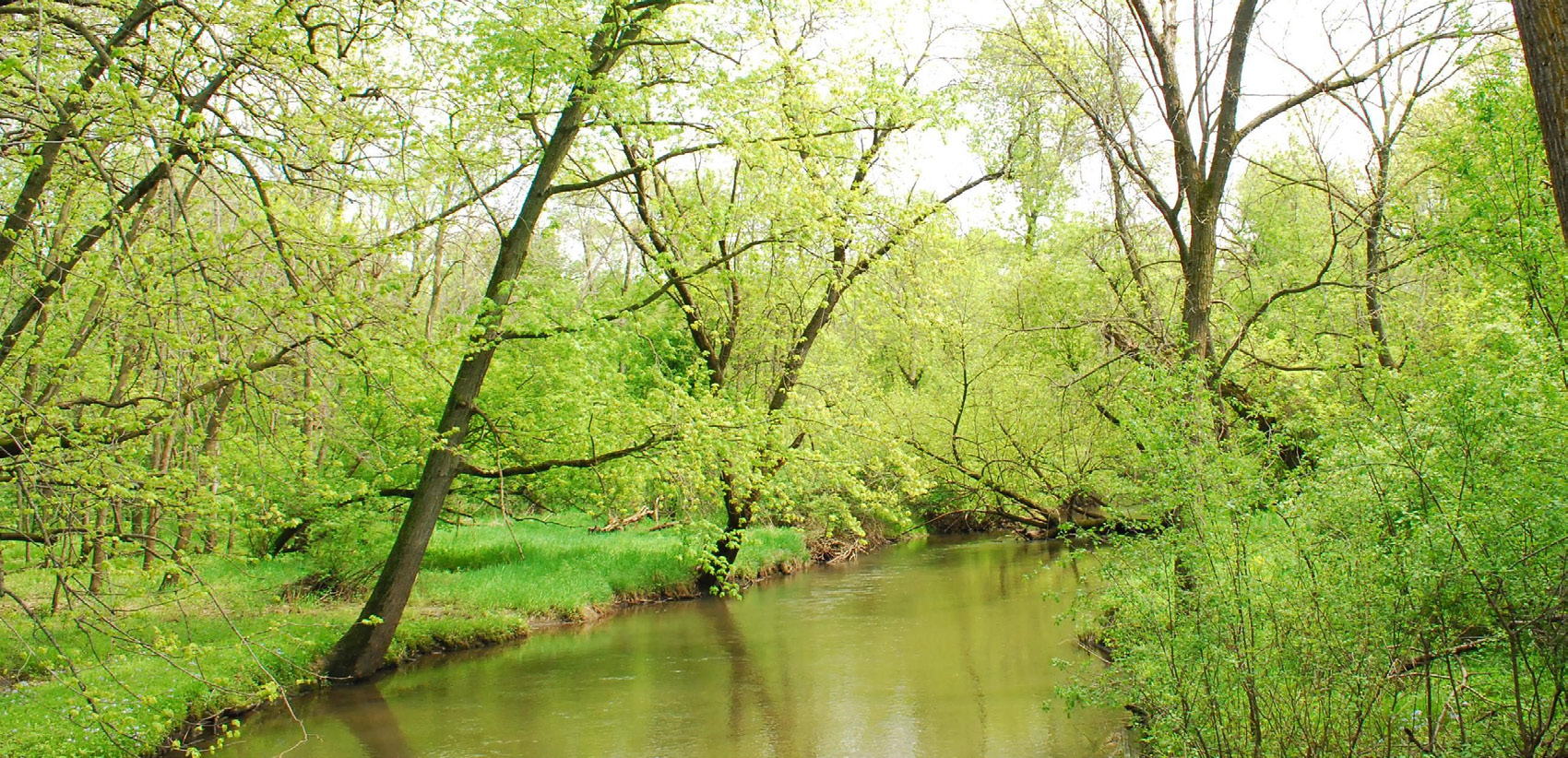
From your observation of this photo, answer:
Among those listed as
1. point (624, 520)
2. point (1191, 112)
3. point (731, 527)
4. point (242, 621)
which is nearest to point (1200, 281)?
point (1191, 112)

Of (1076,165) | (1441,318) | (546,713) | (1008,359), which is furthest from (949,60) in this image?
(546,713)

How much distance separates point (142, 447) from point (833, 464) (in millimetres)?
7718

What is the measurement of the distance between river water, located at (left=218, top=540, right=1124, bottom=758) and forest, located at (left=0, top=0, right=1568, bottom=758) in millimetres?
805

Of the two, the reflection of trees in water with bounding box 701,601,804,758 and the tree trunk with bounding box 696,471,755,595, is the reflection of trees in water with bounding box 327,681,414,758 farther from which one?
the tree trunk with bounding box 696,471,755,595

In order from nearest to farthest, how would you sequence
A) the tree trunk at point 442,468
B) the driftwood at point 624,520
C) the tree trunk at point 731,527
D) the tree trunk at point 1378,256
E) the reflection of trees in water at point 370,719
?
the reflection of trees in water at point 370,719, the tree trunk at point 1378,256, the tree trunk at point 442,468, the tree trunk at point 731,527, the driftwood at point 624,520

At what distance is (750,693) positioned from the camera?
11.5 m

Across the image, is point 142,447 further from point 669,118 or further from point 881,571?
point 881,571

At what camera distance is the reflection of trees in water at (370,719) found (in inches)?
376

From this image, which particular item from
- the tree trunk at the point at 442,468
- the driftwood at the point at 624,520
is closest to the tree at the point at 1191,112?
the tree trunk at the point at 442,468

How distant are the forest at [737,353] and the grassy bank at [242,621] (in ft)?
0.36

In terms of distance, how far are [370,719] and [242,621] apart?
10.2 ft

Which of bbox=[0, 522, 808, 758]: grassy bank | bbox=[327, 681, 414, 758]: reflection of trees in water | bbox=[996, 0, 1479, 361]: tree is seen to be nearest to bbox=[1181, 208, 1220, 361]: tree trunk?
bbox=[996, 0, 1479, 361]: tree

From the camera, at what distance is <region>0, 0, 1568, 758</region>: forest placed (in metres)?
5.36

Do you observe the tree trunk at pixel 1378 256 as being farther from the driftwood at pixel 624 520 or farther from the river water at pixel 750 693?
the driftwood at pixel 624 520
